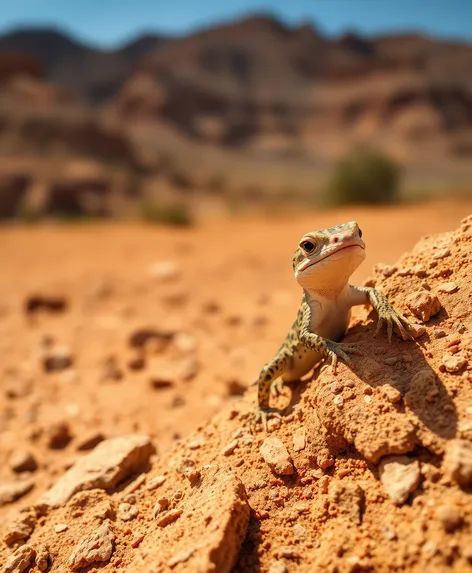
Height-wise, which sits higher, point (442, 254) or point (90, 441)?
point (442, 254)

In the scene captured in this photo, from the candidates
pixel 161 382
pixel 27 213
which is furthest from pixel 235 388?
pixel 27 213

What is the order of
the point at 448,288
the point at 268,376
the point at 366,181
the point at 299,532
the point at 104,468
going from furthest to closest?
the point at 366,181 < the point at 104,468 < the point at 268,376 < the point at 448,288 < the point at 299,532

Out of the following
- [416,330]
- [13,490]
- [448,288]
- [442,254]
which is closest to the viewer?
[416,330]

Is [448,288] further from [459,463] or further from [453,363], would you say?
[459,463]

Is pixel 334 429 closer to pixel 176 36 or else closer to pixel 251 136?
pixel 251 136

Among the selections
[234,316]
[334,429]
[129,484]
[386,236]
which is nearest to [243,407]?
[129,484]

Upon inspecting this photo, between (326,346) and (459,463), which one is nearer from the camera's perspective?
(459,463)
